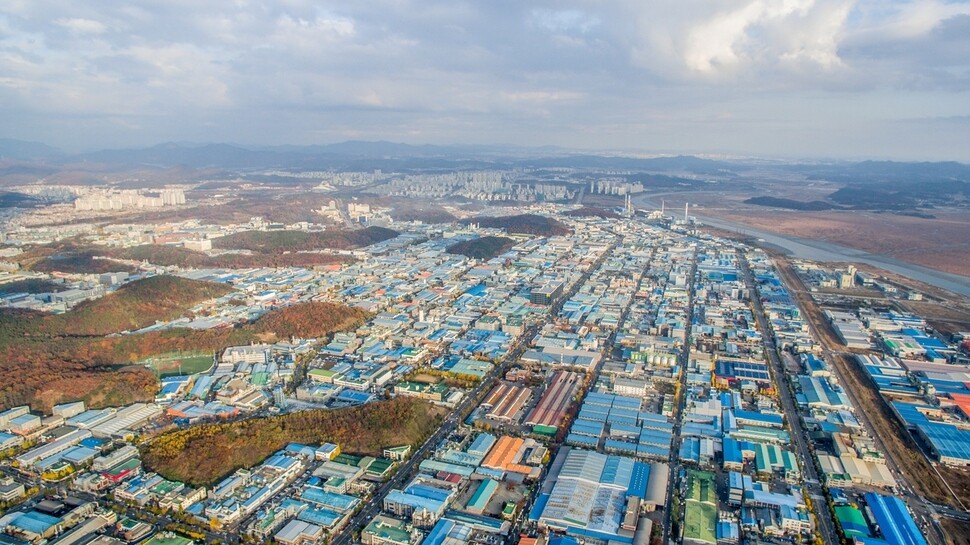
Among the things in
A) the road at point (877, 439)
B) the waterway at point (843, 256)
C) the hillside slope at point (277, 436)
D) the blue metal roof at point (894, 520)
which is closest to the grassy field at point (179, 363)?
the hillside slope at point (277, 436)

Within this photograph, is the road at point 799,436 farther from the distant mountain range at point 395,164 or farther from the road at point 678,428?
the distant mountain range at point 395,164

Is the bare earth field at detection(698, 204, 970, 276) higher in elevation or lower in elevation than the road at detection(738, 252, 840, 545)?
higher

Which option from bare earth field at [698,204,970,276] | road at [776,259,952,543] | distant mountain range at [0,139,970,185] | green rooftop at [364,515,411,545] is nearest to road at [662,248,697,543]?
road at [776,259,952,543]

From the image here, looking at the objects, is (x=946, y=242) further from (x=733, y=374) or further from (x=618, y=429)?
(x=618, y=429)

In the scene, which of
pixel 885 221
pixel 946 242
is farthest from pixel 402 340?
pixel 885 221

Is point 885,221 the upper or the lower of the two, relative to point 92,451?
upper

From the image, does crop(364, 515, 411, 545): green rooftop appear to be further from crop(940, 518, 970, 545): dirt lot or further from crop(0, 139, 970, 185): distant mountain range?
crop(0, 139, 970, 185): distant mountain range
